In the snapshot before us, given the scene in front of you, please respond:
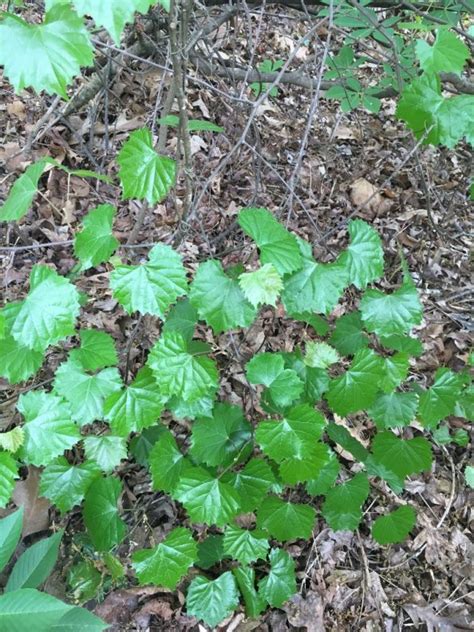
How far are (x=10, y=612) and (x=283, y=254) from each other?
Answer: 42.4 inches

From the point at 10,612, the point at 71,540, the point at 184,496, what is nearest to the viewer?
the point at 10,612

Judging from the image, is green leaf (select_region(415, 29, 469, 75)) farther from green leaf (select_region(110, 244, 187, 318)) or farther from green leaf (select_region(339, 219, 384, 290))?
green leaf (select_region(110, 244, 187, 318))

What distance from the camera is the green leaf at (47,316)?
1.32 m

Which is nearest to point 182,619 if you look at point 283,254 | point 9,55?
point 283,254

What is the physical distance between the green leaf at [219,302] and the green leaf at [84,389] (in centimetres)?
32

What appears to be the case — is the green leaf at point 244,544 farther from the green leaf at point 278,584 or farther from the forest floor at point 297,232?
the forest floor at point 297,232

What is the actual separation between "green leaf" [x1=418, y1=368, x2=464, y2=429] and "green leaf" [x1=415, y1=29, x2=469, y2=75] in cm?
87

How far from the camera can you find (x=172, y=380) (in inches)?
55.0

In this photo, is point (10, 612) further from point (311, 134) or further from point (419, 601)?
point (311, 134)

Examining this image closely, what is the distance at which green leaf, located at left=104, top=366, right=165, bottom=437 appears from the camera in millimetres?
1456

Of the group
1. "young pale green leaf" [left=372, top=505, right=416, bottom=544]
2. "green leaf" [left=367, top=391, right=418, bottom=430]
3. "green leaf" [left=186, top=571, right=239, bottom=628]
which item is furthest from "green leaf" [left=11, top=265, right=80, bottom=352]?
"young pale green leaf" [left=372, top=505, right=416, bottom=544]

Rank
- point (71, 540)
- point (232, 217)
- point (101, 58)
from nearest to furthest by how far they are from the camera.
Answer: point (71, 540)
point (101, 58)
point (232, 217)

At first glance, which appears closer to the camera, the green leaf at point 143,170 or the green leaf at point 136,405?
the green leaf at point 143,170

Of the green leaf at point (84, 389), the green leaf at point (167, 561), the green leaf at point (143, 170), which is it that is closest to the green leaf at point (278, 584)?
the green leaf at point (167, 561)
